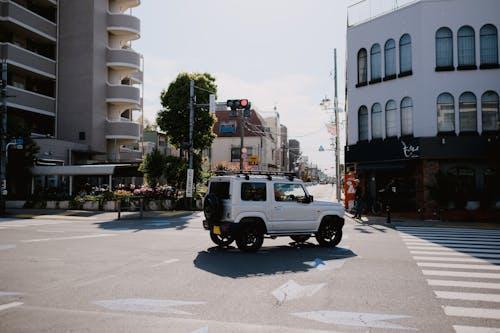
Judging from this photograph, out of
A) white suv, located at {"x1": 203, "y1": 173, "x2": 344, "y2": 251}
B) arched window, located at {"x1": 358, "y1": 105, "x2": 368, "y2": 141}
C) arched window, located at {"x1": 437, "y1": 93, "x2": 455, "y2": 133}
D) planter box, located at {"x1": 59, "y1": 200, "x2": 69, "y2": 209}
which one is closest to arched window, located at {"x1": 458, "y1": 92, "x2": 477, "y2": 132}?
arched window, located at {"x1": 437, "y1": 93, "x2": 455, "y2": 133}

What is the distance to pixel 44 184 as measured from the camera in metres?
35.5

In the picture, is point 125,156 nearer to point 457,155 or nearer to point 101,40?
point 101,40

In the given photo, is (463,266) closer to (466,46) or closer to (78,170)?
(466,46)

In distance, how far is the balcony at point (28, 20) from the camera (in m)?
34.3

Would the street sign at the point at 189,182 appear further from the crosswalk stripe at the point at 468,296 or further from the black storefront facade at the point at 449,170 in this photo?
the crosswalk stripe at the point at 468,296

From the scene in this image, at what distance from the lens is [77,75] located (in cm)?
4000

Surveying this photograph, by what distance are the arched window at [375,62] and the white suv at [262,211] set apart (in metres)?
17.8

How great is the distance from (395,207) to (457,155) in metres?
5.77

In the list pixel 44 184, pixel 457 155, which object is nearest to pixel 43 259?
pixel 457 155

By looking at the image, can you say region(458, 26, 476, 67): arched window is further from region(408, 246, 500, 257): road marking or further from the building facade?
the building facade

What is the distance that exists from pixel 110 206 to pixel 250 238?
736 inches

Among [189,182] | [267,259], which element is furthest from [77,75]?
[267,259]

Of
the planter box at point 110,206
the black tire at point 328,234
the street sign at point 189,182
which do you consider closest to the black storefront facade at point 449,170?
the black tire at point 328,234

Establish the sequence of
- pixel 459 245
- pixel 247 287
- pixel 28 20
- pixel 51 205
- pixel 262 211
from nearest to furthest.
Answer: pixel 247 287
pixel 262 211
pixel 459 245
pixel 51 205
pixel 28 20
